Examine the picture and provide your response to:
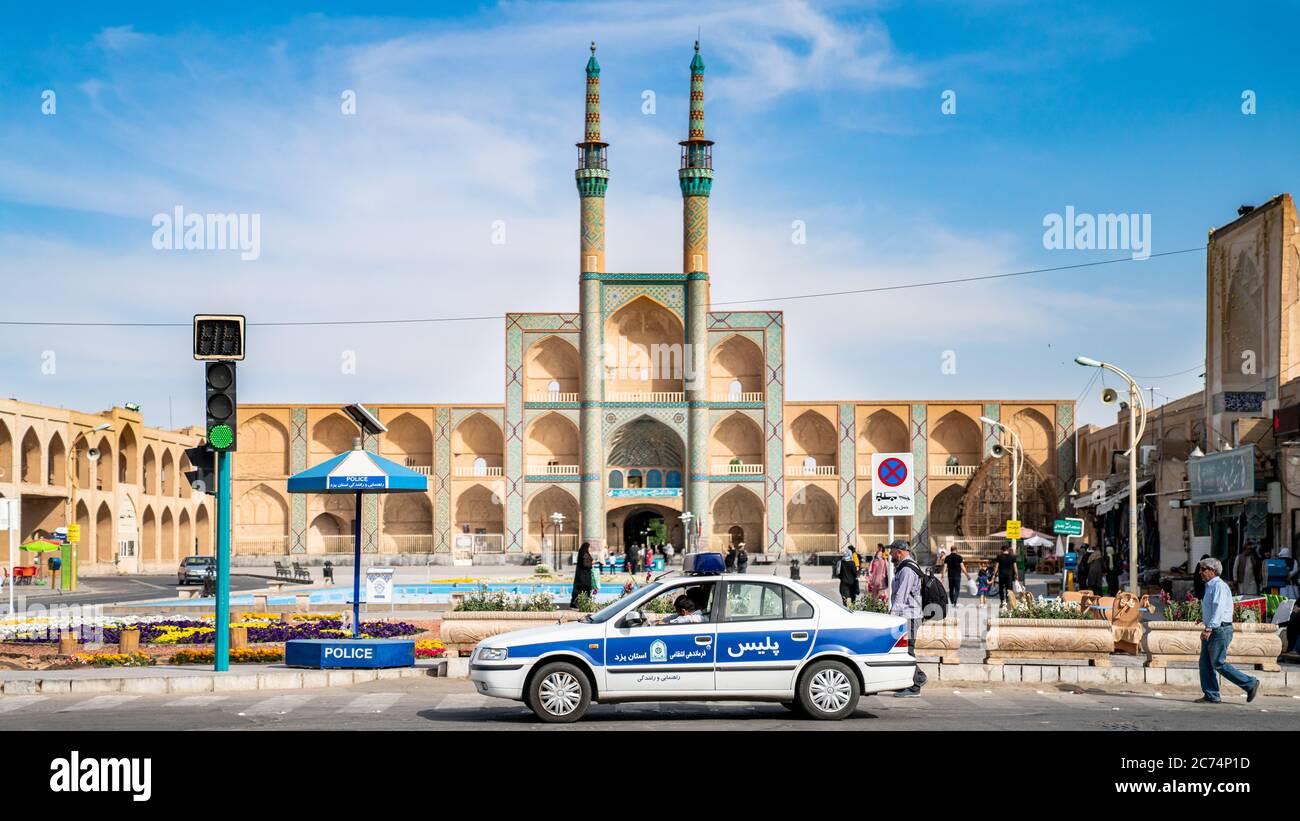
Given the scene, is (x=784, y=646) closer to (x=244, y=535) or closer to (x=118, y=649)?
(x=118, y=649)

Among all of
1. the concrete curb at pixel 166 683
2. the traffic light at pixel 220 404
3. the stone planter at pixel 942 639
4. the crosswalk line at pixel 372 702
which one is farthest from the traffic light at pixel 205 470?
the stone planter at pixel 942 639

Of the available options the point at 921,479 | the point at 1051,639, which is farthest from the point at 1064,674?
the point at 921,479

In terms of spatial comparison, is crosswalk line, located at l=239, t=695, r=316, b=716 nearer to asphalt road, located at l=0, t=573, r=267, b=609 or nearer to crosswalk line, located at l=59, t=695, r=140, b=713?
crosswalk line, located at l=59, t=695, r=140, b=713

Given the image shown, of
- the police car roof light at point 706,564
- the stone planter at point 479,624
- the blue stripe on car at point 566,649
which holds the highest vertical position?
the police car roof light at point 706,564

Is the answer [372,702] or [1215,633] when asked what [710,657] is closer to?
[372,702]

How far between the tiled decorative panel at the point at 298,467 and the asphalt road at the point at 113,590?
35.4ft

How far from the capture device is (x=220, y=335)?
12398mm

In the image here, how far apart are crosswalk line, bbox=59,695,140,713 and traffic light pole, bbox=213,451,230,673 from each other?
0.92 m

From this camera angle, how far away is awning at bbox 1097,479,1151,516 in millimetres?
33156

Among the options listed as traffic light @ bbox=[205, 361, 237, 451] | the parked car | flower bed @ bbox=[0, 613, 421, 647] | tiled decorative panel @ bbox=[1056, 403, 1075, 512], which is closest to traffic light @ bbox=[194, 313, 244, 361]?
traffic light @ bbox=[205, 361, 237, 451]

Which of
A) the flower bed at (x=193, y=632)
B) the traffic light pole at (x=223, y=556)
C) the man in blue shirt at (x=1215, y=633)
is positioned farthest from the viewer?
the flower bed at (x=193, y=632)

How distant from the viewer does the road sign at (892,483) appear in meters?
13.6

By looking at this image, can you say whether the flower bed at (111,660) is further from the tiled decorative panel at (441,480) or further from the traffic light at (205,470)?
the tiled decorative panel at (441,480)
